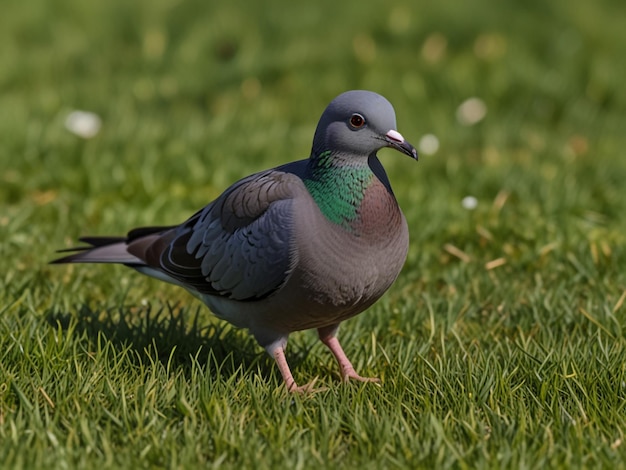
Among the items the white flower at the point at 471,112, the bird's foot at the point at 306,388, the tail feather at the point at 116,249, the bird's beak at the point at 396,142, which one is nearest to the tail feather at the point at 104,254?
the tail feather at the point at 116,249

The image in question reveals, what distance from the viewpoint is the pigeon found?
3.79 m

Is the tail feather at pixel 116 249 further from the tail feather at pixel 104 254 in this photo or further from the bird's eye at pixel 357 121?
the bird's eye at pixel 357 121

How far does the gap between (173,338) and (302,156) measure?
9.65 feet

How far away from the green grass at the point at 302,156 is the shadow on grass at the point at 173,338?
0.02 meters

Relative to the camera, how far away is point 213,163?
6750mm

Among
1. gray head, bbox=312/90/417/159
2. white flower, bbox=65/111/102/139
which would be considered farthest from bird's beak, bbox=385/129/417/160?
white flower, bbox=65/111/102/139

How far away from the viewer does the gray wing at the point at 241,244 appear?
12.7ft

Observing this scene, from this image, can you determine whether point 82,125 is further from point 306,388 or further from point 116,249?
point 306,388

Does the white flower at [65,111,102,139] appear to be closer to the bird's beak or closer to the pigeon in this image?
the pigeon

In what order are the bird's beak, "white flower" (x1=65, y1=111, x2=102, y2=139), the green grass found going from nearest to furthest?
1. the green grass
2. the bird's beak
3. "white flower" (x1=65, y1=111, x2=102, y2=139)

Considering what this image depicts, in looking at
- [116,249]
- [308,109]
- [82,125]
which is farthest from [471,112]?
[116,249]

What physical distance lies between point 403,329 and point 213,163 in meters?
2.57

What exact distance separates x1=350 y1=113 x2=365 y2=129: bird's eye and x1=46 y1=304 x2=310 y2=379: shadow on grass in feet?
3.52

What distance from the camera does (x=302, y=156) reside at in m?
7.05
